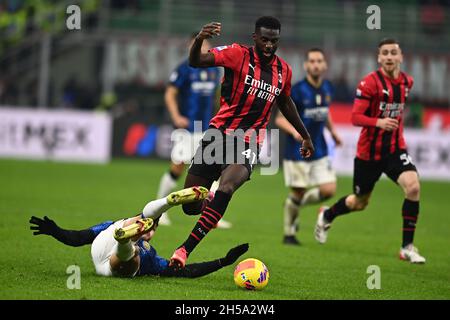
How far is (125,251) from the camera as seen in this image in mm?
7383

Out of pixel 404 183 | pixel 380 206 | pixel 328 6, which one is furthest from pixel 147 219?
pixel 328 6

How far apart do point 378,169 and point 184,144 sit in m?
4.06

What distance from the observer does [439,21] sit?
28.3 m

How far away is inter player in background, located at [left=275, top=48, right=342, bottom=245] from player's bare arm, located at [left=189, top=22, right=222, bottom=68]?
3.95m

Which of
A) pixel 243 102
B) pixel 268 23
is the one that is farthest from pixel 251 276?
pixel 268 23

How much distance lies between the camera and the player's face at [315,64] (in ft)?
38.1

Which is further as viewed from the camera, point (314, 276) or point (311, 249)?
point (311, 249)

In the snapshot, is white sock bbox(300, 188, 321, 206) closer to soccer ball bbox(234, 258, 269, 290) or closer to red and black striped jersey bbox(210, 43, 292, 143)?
red and black striped jersey bbox(210, 43, 292, 143)

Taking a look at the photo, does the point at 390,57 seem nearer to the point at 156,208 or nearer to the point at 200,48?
the point at 200,48

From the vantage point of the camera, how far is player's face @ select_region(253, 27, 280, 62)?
8047mm
